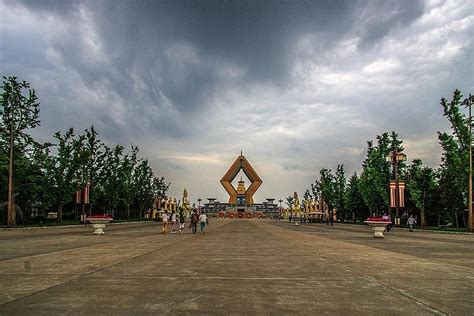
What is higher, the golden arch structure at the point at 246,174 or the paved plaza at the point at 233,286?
the golden arch structure at the point at 246,174

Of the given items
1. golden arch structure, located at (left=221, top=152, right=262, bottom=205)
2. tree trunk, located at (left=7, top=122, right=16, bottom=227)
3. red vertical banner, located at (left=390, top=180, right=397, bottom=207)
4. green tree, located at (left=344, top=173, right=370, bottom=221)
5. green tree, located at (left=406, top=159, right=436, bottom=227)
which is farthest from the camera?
golden arch structure, located at (left=221, top=152, right=262, bottom=205)

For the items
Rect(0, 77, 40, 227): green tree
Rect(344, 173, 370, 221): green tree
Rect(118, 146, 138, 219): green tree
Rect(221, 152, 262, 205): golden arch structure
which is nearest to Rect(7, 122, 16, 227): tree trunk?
Rect(0, 77, 40, 227): green tree

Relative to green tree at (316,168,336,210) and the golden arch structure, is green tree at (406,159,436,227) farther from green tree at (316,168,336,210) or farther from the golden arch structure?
the golden arch structure

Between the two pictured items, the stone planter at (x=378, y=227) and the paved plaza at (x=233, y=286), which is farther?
the stone planter at (x=378, y=227)

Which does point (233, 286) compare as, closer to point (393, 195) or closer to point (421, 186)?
point (393, 195)

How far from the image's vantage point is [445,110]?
3972 cm

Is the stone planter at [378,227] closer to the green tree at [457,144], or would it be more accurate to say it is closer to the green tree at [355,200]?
the green tree at [457,144]

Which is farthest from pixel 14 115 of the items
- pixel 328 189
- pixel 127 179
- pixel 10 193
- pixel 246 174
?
pixel 246 174

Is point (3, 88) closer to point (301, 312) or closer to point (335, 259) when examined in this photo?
point (335, 259)

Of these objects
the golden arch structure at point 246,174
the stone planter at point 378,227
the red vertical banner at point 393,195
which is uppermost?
the golden arch structure at point 246,174

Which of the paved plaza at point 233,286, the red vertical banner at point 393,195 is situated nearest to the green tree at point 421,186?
the red vertical banner at point 393,195

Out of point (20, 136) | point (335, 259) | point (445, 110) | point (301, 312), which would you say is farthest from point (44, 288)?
point (445, 110)

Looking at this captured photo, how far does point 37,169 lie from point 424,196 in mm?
40864

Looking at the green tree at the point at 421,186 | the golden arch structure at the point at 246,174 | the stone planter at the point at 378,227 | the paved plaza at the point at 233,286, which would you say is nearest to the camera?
the paved plaza at the point at 233,286
